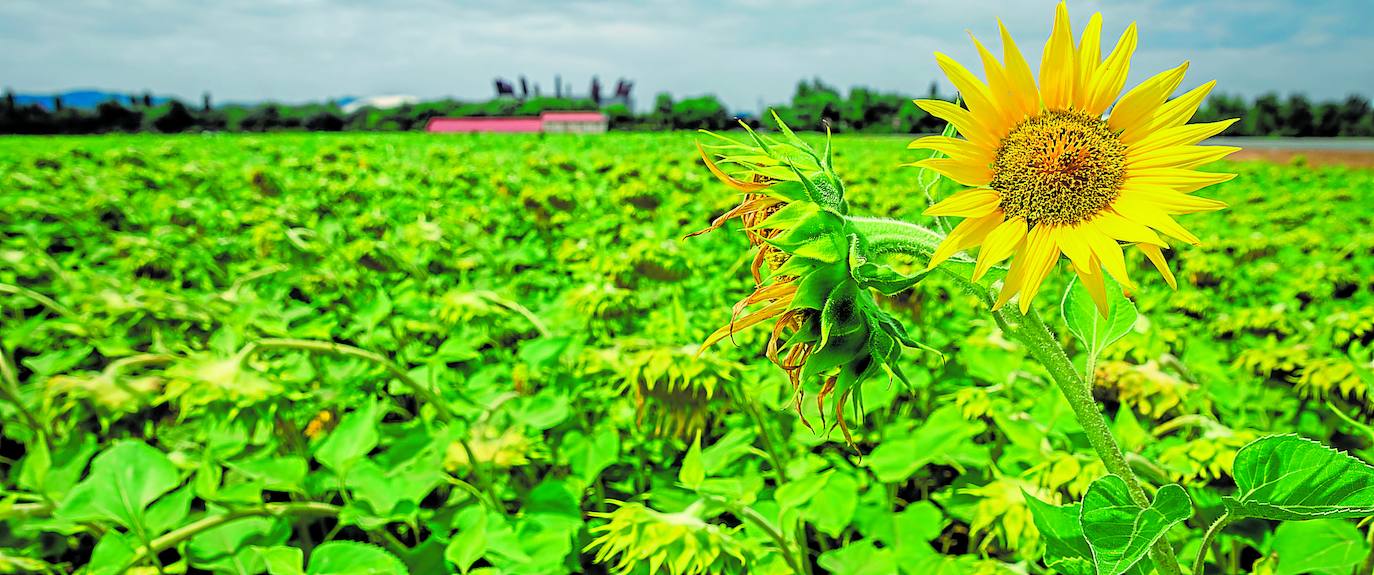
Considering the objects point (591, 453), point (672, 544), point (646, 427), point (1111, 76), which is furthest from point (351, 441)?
point (1111, 76)

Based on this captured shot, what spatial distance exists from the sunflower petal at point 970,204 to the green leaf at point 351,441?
4.75 ft

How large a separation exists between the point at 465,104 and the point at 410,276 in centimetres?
4246

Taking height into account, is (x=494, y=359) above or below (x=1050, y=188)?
below

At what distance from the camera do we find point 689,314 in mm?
2186

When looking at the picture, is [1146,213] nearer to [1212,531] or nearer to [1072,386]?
[1072,386]

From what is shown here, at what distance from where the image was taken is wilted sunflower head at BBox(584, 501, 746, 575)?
962mm

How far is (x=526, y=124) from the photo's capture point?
32656 millimetres

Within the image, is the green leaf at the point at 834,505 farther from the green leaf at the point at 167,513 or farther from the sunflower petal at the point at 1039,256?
the green leaf at the point at 167,513

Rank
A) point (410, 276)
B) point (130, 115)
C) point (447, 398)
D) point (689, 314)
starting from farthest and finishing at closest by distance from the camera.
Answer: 1. point (130, 115)
2. point (410, 276)
3. point (689, 314)
4. point (447, 398)

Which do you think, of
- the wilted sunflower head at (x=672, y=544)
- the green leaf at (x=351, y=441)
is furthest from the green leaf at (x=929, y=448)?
the green leaf at (x=351, y=441)

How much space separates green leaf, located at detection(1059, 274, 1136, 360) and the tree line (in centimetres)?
1336

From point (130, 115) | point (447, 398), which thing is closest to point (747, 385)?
point (447, 398)

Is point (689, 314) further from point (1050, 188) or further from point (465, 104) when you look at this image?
point (465, 104)

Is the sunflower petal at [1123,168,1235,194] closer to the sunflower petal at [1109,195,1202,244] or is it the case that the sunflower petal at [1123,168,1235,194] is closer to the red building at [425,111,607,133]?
the sunflower petal at [1109,195,1202,244]
